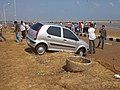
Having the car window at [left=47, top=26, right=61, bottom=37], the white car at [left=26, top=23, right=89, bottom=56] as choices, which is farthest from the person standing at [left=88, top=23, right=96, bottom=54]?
the car window at [left=47, top=26, right=61, bottom=37]

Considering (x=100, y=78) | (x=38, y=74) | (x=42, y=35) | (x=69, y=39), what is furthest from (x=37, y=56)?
(x=100, y=78)

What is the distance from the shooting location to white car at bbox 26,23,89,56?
15.7m

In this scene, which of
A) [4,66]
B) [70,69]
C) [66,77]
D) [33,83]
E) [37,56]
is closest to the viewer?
[33,83]

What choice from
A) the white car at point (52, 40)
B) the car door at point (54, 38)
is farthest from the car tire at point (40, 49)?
the car door at point (54, 38)

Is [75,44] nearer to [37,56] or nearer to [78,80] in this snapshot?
[37,56]

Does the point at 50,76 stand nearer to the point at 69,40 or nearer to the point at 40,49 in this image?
the point at 40,49

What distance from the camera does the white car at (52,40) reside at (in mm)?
15711

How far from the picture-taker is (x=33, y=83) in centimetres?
995

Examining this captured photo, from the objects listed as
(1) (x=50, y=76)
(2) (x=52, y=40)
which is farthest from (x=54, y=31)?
(1) (x=50, y=76)

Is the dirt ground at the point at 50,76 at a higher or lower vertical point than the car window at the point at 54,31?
lower

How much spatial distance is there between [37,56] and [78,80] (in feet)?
17.7

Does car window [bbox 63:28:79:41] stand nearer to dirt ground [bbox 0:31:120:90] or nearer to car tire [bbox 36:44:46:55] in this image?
car tire [bbox 36:44:46:55]

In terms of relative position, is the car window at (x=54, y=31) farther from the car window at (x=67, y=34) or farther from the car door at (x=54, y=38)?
the car window at (x=67, y=34)

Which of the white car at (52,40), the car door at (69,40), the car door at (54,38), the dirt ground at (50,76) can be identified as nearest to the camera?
the dirt ground at (50,76)
